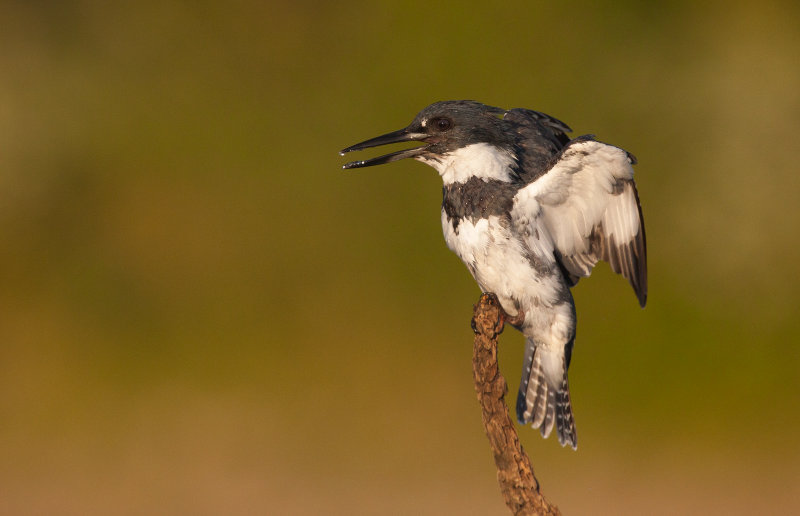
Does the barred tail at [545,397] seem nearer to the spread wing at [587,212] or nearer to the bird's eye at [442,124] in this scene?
the spread wing at [587,212]

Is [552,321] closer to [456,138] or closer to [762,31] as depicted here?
[456,138]

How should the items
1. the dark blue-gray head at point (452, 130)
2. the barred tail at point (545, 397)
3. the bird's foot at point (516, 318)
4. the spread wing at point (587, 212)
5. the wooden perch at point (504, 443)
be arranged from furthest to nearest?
the barred tail at point (545, 397) → the dark blue-gray head at point (452, 130) → the bird's foot at point (516, 318) → the spread wing at point (587, 212) → the wooden perch at point (504, 443)

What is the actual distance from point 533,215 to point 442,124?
1.74 ft

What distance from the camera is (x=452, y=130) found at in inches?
131

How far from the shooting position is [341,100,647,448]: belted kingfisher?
3.07 meters

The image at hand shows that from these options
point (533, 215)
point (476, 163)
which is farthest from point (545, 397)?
point (476, 163)

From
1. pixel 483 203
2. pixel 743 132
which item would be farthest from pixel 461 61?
pixel 483 203

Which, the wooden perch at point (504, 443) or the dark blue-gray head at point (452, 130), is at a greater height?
the dark blue-gray head at point (452, 130)

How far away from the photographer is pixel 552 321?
324 centimetres

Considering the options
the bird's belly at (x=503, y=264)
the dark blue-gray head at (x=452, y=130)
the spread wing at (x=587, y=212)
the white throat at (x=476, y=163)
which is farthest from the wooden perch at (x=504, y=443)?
the dark blue-gray head at (x=452, y=130)

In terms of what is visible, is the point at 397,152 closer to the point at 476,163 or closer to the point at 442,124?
the point at 442,124

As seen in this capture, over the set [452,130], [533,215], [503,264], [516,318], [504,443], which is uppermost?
[452,130]

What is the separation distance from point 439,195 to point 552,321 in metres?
3.84

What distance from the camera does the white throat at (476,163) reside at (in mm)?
3215
